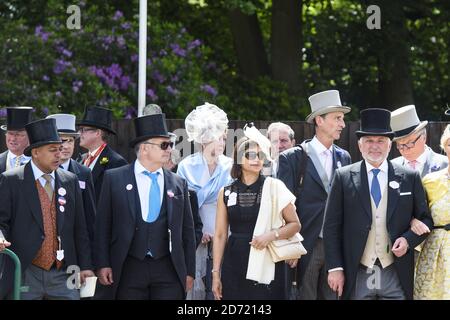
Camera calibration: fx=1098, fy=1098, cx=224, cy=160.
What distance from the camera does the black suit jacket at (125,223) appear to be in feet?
27.9

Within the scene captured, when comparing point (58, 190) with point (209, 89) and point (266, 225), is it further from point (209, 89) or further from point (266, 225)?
point (209, 89)

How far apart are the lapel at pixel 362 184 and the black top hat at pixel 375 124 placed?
26cm

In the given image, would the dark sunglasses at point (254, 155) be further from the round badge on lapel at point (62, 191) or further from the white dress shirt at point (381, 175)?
the round badge on lapel at point (62, 191)

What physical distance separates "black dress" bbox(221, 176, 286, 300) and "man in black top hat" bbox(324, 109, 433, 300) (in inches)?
18.4

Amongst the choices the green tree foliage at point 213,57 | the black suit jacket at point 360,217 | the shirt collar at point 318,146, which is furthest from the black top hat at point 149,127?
the green tree foliage at point 213,57

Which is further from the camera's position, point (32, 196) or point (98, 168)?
point (98, 168)

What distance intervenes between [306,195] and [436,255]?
66.1 inches

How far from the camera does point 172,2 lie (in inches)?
780

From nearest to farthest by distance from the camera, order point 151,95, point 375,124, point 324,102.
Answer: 1. point 375,124
2. point 324,102
3. point 151,95

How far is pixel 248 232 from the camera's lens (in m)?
8.63

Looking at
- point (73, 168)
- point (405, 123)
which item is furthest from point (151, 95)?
point (405, 123)

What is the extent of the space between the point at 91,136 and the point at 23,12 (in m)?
8.33
